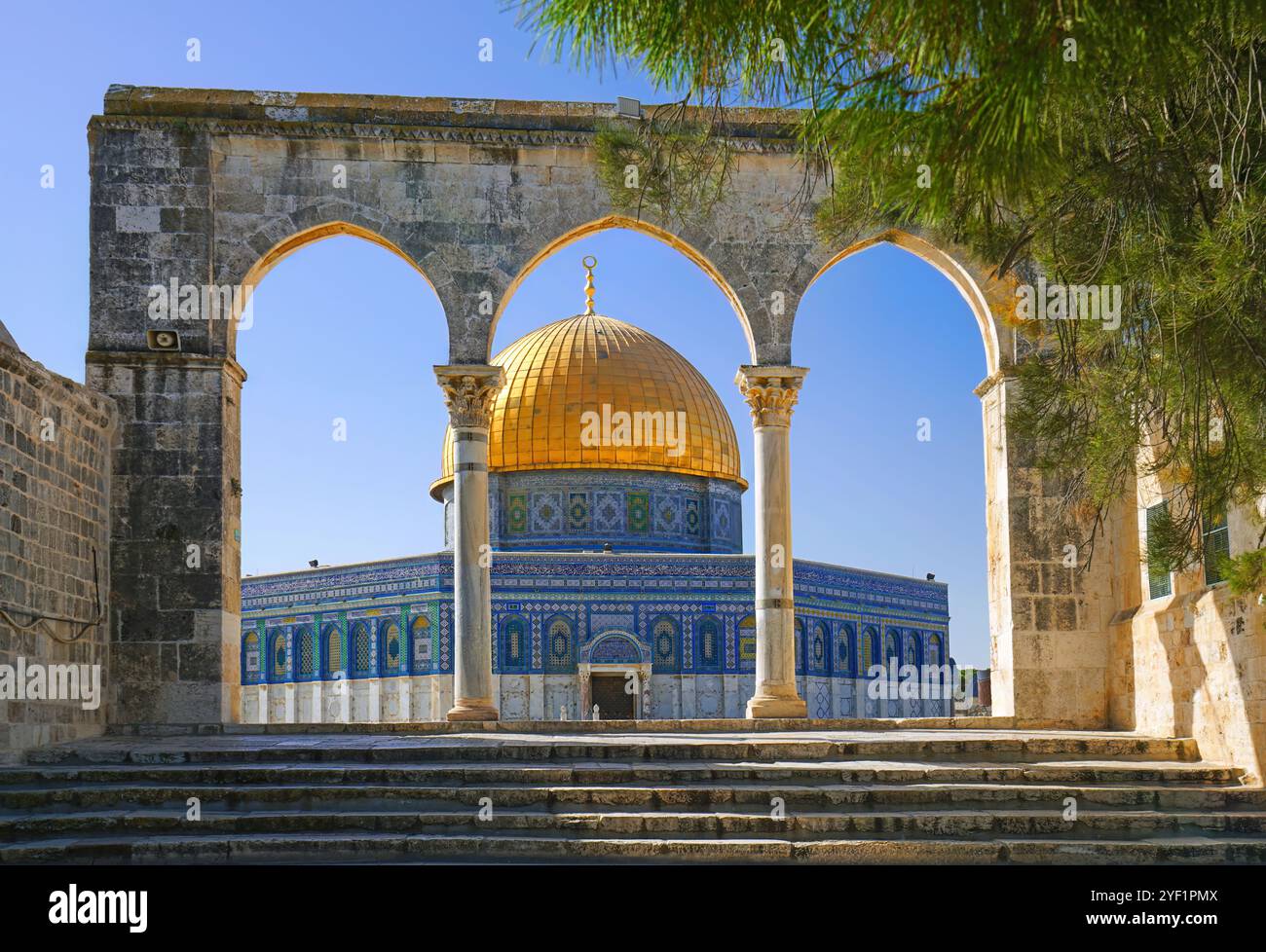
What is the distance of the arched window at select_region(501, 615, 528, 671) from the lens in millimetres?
24047

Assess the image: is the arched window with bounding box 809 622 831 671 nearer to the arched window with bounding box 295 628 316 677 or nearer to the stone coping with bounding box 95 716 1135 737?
the arched window with bounding box 295 628 316 677

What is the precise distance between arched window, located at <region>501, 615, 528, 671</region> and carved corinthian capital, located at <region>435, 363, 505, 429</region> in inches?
542

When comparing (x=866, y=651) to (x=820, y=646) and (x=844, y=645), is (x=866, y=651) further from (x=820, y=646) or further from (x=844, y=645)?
(x=820, y=646)

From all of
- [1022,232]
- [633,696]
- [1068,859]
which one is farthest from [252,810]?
[633,696]

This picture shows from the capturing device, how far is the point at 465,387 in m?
10.6

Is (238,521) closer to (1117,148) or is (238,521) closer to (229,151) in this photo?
(229,151)

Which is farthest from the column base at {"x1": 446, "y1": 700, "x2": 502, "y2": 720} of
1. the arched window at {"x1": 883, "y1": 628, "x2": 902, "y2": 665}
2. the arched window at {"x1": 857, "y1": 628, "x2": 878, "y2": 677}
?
the arched window at {"x1": 883, "y1": 628, "x2": 902, "y2": 665}

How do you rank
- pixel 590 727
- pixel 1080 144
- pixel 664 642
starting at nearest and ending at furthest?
pixel 1080 144 → pixel 590 727 → pixel 664 642

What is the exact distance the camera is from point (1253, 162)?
18.3 ft

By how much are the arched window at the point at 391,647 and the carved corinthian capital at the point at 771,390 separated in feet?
50.3

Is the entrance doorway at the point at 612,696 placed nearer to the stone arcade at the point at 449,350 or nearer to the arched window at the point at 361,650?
the arched window at the point at 361,650

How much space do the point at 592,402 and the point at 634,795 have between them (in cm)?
1729

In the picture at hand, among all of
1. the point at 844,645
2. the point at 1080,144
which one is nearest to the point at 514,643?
the point at 844,645
